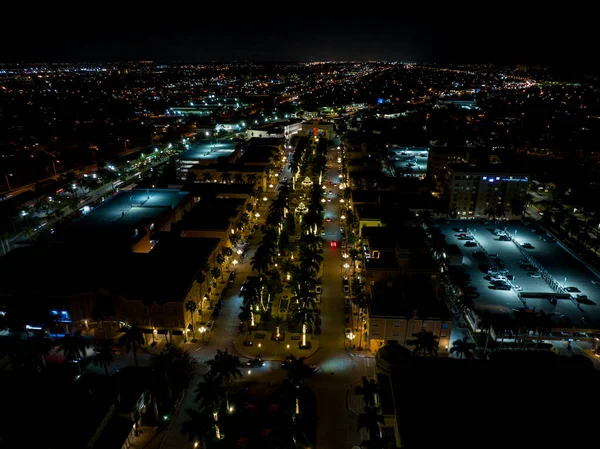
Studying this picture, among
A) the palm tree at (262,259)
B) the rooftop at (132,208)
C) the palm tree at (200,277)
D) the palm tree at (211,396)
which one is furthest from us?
the rooftop at (132,208)

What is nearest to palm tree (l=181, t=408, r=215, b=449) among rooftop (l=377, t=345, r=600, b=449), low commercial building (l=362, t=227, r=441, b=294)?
rooftop (l=377, t=345, r=600, b=449)

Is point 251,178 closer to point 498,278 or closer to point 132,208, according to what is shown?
point 132,208

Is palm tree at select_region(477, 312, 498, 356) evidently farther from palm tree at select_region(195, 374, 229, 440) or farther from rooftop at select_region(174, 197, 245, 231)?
rooftop at select_region(174, 197, 245, 231)

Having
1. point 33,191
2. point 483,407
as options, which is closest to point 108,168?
point 33,191

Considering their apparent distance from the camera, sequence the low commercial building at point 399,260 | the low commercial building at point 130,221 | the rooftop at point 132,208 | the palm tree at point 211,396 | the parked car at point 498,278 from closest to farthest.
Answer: the palm tree at point 211,396
the low commercial building at point 399,260
the parked car at point 498,278
the low commercial building at point 130,221
the rooftop at point 132,208

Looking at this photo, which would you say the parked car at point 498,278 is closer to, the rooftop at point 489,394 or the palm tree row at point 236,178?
the rooftop at point 489,394

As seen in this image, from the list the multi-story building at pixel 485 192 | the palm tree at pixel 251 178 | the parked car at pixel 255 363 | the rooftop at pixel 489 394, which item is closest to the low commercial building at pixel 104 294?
the parked car at pixel 255 363

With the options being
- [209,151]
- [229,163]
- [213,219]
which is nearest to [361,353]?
[213,219]
